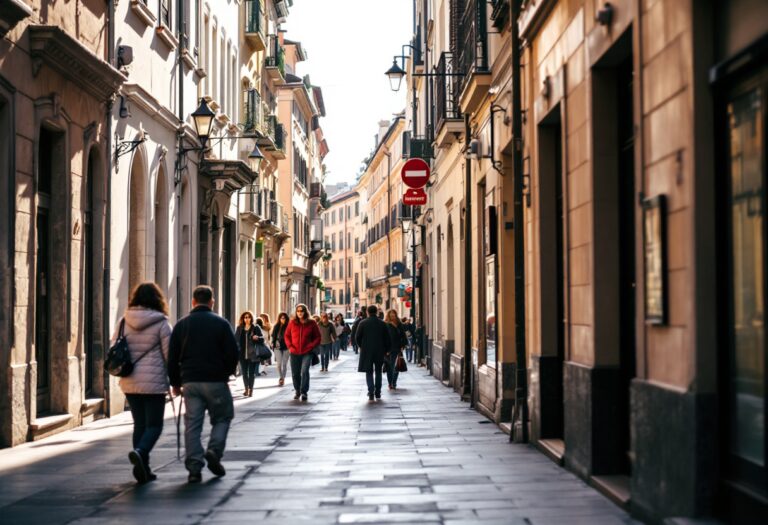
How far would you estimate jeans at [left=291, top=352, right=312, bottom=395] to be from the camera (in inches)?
918

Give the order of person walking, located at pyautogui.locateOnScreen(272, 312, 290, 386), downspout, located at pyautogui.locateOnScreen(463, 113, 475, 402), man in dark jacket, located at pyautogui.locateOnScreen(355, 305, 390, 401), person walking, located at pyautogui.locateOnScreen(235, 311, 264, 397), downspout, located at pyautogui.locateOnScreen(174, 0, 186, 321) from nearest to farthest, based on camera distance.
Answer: downspout, located at pyautogui.locateOnScreen(463, 113, 475, 402) → man in dark jacket, located at pyautogui.locateOnScreen(355, 305, 390, 401) → person walking, located at pyautogui.locateOnScreen(235, 311, 264, 397) → downspout, located at pyautogui.locateOnScreen(174, 0, 186, 321) → person walking, located at pyautogui.locateOnScreen(272, 312, 290, 386)

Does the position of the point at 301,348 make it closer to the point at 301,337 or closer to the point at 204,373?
the point at 301,337

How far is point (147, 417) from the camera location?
453 inches

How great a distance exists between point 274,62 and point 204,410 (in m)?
34.4

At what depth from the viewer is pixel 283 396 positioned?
25031 millimetres

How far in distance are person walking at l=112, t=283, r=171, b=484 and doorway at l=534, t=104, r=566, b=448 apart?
4.27 metres

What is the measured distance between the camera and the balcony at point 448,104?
23.9 metres

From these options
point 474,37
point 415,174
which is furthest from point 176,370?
point 415,174

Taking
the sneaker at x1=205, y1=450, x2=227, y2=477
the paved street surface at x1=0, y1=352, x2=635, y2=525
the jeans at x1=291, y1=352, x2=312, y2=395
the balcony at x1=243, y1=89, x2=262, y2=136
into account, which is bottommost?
the paved street surface at x1=0, y1=352, x2=635, y2=525

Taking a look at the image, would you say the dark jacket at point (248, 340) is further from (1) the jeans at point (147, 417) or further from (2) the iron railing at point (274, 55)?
(2) the iron railing at point (274, 55)

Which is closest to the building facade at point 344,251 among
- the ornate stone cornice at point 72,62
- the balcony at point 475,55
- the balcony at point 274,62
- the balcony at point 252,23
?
the balcony at point 274,62

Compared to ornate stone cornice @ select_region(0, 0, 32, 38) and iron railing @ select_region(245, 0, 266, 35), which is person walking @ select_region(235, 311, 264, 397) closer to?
ornate stone cornice @ select_region(0, 0, 32, 38)

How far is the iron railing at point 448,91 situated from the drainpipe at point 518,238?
26.1 feet

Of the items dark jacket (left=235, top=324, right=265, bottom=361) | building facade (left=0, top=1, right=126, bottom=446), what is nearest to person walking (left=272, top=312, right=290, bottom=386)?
dark jacket (left=235, top=324, right=265, bottom=361)
